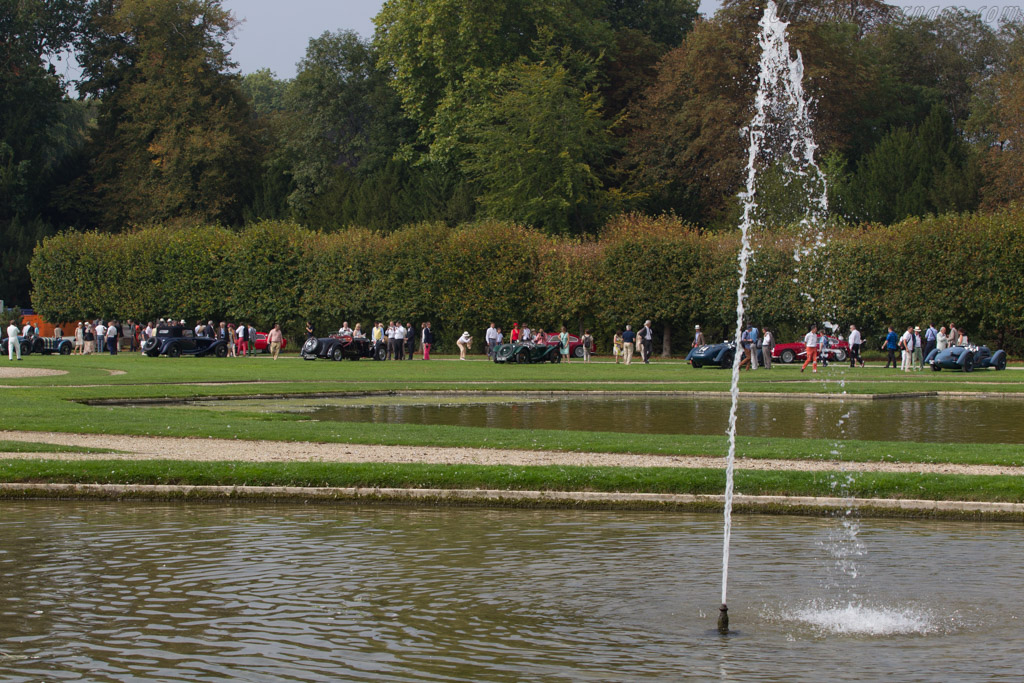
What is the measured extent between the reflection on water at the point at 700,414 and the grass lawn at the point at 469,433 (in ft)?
6.26

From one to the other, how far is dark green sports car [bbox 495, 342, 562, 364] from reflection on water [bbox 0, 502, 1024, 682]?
3602 cm

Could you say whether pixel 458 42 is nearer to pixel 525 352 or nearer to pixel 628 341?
pixel 525 352

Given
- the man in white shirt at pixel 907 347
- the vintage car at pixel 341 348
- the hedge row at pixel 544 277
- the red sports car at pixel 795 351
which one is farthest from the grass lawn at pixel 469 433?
the red sports car at pixel 795 351

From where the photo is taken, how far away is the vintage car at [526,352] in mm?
49594

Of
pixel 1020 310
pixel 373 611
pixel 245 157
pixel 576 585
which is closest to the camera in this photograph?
pixel 373 611

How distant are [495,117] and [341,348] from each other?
22.6m

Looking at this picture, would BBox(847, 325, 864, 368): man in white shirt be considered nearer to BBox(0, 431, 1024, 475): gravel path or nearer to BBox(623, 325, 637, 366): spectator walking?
BBox(623, 325, 637, 366): spectator walking

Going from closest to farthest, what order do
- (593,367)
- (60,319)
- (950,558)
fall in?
(950,558) < (593,367) < (60,319)

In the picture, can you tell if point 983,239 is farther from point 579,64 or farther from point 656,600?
point 656,600

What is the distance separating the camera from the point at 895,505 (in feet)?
44.3

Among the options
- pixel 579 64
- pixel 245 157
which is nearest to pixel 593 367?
pixel 579 64

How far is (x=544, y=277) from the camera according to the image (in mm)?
60781

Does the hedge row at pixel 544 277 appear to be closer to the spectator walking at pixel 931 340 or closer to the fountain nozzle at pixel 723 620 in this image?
the spectator walking at pixel 931 340

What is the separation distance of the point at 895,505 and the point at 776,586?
154 inches
